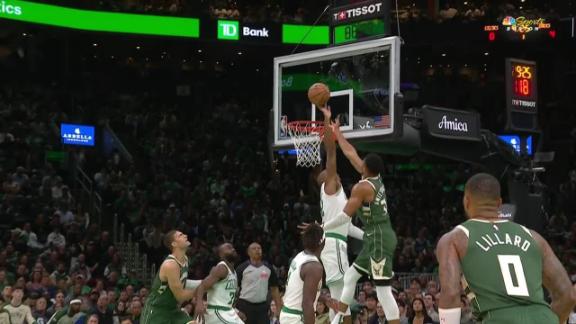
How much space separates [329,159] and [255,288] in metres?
4.32

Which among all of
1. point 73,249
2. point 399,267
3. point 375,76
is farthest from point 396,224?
point 375,76

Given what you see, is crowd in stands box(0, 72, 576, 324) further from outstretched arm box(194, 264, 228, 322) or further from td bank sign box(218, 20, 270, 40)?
outstretched arm box(194, 264, 228, 322)

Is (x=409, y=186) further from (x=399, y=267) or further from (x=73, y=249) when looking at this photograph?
(x=73, y=249)

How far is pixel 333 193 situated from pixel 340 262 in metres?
0.79

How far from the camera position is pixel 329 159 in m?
10.3

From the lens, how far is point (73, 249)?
21.4m

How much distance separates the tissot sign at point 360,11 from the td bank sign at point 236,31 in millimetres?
15755

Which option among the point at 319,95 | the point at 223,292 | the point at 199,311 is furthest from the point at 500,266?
the point at 223,292

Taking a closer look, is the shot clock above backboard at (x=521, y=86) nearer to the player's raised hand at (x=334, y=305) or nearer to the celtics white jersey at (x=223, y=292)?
the celtics white jersey at (x=223, y=292)

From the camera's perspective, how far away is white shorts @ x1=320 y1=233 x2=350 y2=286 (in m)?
10.7

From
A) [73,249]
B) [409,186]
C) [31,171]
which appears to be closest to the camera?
[73,249]

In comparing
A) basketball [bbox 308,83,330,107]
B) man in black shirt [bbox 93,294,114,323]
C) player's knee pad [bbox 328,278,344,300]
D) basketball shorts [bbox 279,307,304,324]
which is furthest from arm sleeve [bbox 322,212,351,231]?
man in black shirt [bbox 93,294,114,323]

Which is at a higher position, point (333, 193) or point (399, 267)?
point (333, 193)

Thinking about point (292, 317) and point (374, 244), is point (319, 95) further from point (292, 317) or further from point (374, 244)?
point (292, 317)
